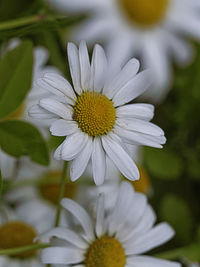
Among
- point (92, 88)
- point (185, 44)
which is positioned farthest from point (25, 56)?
point (185, 44)

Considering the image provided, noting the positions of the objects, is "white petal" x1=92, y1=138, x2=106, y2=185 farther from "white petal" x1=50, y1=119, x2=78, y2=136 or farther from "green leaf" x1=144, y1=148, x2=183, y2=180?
"green leaf" x1=144, y1=148, x2=183, y2=180

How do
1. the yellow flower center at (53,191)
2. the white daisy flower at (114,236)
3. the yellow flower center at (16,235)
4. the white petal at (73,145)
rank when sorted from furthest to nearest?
1. the yellow flower center at (53,191)
2. the yellow flower center at (16,235)
3. the white daisy flower at (114,236)
4. the white petal at (73,145)

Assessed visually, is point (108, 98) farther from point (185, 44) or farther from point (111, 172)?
point (185, 44)

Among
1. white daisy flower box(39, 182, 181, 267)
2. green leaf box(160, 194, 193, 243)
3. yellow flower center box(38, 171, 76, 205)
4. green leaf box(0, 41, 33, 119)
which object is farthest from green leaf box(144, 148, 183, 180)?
green leaf box(0, 41, 33, 119)

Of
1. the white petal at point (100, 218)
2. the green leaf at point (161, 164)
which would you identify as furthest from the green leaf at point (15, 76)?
the green leaf at point (161, 164)

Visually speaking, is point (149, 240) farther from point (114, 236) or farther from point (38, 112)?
point (38, 112)

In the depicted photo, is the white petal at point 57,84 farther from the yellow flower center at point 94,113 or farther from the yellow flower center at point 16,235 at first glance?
the yellow flower center at point 16,235
